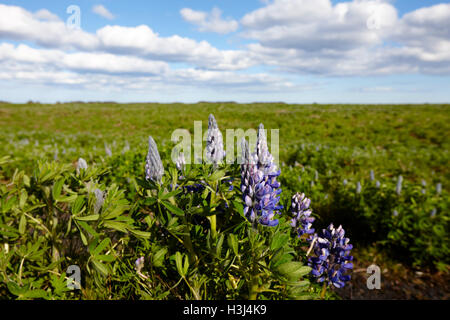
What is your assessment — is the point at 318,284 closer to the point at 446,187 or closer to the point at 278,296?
the point at 278,296

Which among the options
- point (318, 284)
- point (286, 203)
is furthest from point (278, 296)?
point (286, 203)

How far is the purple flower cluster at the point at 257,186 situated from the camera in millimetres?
1581

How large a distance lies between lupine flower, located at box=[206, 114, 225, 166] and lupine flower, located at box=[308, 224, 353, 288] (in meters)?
0.93

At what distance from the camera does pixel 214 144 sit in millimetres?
1826

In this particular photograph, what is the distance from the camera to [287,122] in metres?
19.7

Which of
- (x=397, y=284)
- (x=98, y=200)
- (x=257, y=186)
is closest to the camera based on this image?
(x=257, y=186)

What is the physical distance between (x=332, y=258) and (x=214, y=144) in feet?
3.83

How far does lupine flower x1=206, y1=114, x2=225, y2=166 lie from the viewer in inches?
71.4
